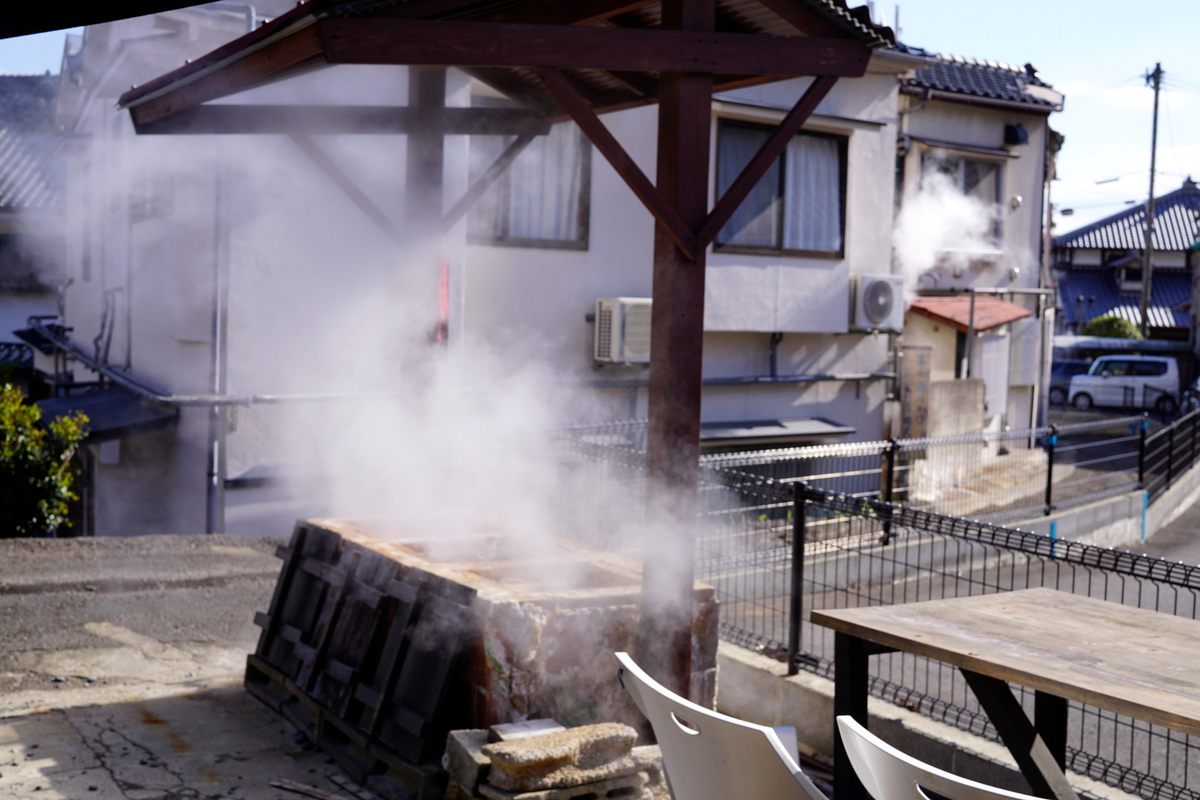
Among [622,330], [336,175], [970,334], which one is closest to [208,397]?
[336,175]

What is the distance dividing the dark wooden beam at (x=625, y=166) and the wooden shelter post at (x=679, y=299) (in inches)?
1.9

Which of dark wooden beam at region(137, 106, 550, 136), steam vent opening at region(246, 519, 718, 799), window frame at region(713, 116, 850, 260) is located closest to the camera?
steam vent opening at region(246, 519, 718, 799)

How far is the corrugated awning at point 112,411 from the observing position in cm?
1098

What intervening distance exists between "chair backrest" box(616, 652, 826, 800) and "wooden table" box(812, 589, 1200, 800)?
659 millimetres

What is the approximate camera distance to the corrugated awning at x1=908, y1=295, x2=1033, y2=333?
18.5 metres

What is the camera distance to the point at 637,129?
13.5 m

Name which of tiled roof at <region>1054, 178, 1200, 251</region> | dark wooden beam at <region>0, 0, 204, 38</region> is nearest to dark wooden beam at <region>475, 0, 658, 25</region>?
dark wooden beam at <region>0, 0, 204, 38</region>

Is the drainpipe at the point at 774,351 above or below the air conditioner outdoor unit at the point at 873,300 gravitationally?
below

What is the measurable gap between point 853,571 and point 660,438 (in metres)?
4.33

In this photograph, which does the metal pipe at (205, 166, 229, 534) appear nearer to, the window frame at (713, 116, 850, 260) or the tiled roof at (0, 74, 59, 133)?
the window frame at (713, 116, 850, 260)

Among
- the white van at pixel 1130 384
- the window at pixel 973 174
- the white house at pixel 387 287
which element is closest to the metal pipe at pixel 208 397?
the white house at pixel 387 287

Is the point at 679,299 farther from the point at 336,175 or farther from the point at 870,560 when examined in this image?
the point at 336,175

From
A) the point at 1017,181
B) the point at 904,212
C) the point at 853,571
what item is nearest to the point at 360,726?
the point at 853,571

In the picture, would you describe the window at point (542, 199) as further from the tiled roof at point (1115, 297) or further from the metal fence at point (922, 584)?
the tiled roof at point (1115, 297)
